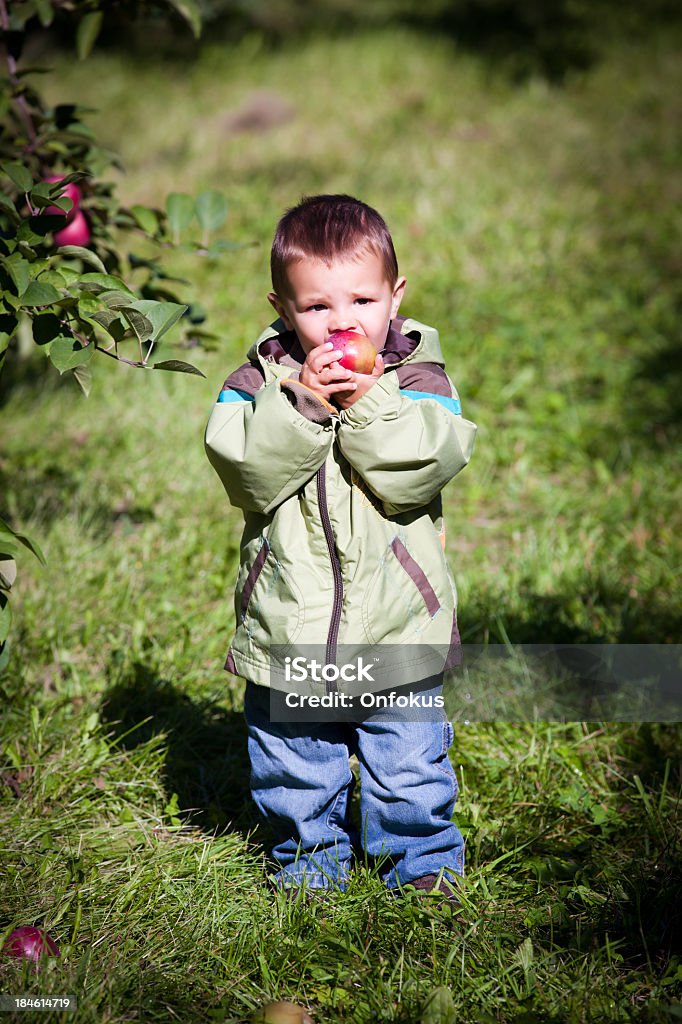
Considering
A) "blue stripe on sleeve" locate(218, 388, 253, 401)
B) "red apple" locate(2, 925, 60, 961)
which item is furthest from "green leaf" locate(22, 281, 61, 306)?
"red apple" locate(2, 925, 60, 961)

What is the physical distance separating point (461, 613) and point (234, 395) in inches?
61.9

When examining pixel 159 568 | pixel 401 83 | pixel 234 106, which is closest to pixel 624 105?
pixel 401 83

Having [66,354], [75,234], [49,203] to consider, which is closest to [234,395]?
[66,354]

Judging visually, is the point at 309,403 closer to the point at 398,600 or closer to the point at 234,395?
the point at 234,395

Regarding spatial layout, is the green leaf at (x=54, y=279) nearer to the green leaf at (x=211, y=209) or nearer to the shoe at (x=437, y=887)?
the green leaf at (x=211, y=209)

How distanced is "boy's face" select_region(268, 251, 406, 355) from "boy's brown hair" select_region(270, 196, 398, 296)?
0.06 ft

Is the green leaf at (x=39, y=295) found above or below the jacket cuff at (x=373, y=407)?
above

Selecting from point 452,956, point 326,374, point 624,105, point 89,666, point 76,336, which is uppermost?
point 624,105

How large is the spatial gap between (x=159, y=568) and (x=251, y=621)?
1.52m

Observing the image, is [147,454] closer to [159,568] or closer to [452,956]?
[159,568]

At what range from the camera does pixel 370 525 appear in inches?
80.9

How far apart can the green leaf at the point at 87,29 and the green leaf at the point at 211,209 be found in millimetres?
606

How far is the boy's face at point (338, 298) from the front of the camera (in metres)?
2.02

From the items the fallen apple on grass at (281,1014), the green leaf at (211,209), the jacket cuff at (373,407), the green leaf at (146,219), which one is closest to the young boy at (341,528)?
the jacket cuff at (373,407)
